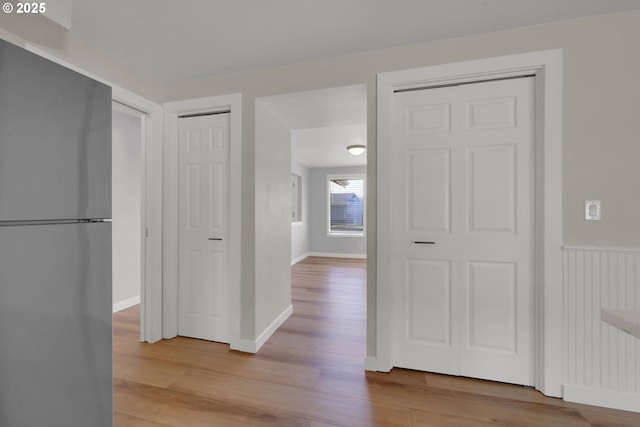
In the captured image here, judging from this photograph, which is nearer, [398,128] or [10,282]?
[10,282]

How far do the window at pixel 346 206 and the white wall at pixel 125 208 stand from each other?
4.71 metres

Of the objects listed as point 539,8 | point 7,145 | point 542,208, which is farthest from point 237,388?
point 539,8

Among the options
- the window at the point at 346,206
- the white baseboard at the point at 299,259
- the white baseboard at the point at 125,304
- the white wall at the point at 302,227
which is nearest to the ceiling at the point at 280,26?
Result: the white baseboard at the point at 125,304

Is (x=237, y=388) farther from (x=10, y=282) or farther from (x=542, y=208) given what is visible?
(x=542, y=208)

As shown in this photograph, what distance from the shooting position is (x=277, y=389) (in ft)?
5.96

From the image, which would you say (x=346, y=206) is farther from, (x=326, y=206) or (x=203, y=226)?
(x=203, y=226)

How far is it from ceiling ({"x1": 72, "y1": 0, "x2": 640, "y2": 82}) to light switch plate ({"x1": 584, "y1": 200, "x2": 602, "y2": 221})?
1.16 m

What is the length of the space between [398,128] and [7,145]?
1.99 metres

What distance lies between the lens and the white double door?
1.84 m

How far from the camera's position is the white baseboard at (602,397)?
1.61 metres

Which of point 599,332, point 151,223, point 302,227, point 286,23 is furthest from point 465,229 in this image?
point 302,227

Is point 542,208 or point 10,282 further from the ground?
point 542,208

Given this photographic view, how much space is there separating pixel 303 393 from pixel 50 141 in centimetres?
183

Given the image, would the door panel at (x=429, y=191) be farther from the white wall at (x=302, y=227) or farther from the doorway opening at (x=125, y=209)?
the white wall at (x=302, y=227)
